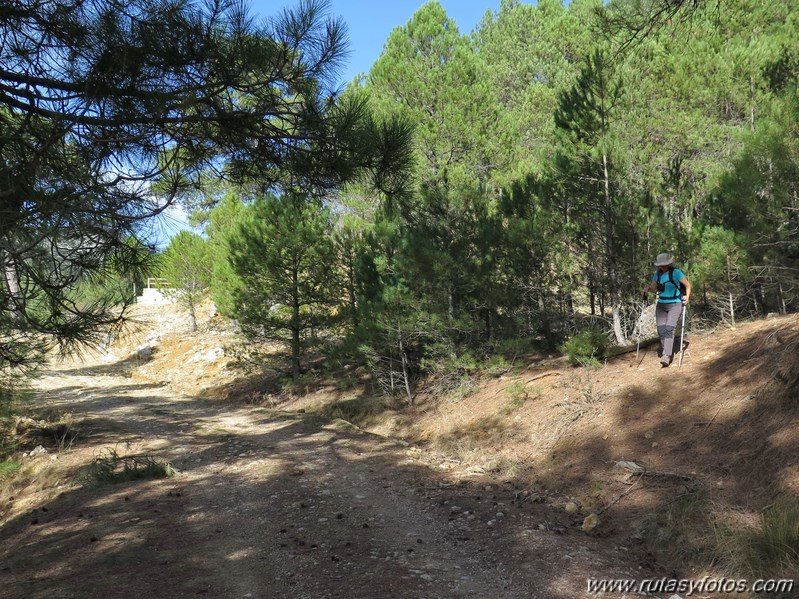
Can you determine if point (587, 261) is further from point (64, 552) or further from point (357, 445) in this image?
point (64, 552)

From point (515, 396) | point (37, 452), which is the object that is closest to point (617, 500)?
point (515, 396)

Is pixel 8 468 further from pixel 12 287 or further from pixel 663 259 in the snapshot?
pixel 663 259

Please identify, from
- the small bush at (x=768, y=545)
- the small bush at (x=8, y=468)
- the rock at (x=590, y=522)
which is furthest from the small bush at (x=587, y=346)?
Answer: the small bush at (x=8, y=468)

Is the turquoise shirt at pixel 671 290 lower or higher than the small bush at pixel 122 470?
higher

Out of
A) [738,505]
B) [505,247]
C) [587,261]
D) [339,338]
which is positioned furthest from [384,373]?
[738,505]

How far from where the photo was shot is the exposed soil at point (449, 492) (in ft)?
12.6

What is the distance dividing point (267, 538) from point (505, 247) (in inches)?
283

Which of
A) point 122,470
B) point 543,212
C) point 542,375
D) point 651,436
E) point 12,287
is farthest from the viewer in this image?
point 543,212

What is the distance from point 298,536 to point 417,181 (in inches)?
289

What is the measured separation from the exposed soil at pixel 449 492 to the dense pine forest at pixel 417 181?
4.50 ft

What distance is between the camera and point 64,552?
4430 millimetres

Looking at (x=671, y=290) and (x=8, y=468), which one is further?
(x=8, y=468)

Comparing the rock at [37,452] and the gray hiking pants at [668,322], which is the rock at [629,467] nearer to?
the gray hiking pants at [668,322]

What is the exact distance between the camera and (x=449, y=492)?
19.7ft
